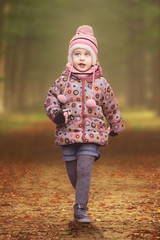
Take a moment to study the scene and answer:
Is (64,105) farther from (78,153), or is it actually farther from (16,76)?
(16,76)

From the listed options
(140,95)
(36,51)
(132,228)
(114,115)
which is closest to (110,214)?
(132,228)

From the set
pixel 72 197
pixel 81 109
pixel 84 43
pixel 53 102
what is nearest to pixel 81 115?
pixel 81 109

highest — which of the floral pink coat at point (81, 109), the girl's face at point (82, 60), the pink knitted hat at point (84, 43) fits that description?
the pink knitted hat at point (84, 43)

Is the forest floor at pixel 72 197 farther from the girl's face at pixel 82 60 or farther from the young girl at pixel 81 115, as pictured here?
the girl's face at pixel 82 60

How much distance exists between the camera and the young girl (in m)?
5.20

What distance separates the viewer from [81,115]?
5.25m

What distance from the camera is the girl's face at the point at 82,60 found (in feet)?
17.9

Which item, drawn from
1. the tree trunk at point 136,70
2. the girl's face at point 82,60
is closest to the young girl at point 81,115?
the girl's face at point 82,60

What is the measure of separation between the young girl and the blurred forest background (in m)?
17.8

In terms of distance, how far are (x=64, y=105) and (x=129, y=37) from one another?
1308 inches

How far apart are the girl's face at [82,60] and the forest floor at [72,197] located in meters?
1.65

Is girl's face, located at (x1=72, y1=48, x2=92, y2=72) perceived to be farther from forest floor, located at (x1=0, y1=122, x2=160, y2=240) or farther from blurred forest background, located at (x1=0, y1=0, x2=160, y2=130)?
blurred forest background, located at (x1=0, y1=0, x2=160, y2=130)

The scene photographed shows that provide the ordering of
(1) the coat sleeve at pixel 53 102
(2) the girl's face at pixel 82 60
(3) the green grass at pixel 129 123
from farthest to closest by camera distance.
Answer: (3) the green grass at pixel 129 123, (2) the girl's face at pixel 82 60, (1) the coat sleeve at pixel 53 102

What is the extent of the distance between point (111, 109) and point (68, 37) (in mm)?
38020
